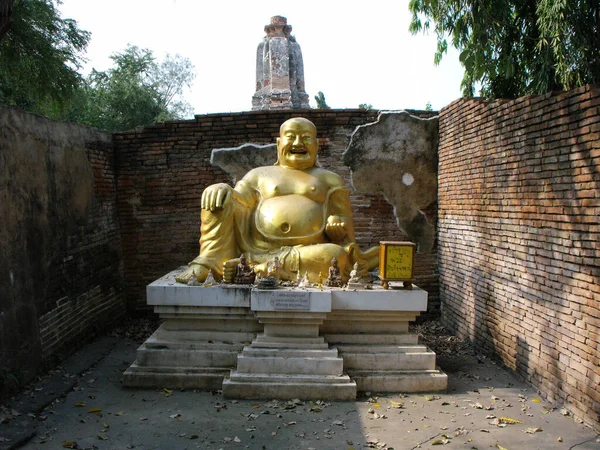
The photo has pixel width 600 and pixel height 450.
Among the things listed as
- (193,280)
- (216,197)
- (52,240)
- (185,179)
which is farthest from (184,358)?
(185,179)

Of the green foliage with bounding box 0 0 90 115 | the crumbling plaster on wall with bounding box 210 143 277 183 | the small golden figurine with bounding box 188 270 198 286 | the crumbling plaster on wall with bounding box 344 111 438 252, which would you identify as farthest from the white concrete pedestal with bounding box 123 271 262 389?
the green foliage with bounding box 0 0 90 115

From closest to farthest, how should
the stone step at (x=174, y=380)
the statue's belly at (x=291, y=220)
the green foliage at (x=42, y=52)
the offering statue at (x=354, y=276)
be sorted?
the stone step at (x=174, y=380)
the offering statue at (x=354, y=276)
the statue's belly at (x=291, y=220)
the green foliage at (x=42, y=52)

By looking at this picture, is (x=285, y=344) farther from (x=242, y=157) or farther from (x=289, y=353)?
(x=242, y=157)

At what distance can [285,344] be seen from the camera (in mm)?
4535

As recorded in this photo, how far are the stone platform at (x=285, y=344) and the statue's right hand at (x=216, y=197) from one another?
0.83m

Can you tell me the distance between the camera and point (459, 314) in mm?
6273

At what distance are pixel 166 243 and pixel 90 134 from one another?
173 cm

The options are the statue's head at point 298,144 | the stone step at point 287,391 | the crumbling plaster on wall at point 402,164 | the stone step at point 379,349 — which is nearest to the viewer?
the stone step at point 287,391

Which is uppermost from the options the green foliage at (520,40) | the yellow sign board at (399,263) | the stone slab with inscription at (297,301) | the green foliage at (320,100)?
the green foliage at (320,100)

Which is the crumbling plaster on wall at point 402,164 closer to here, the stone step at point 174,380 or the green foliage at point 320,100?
the stone step at point 174,380

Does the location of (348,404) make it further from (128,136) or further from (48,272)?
(128,136)

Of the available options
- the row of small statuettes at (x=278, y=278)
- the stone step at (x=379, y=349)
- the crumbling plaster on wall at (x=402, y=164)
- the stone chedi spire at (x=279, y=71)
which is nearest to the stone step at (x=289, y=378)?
the stone step at (x=379, y=349)

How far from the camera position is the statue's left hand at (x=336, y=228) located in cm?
523

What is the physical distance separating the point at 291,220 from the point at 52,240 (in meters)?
2.43
